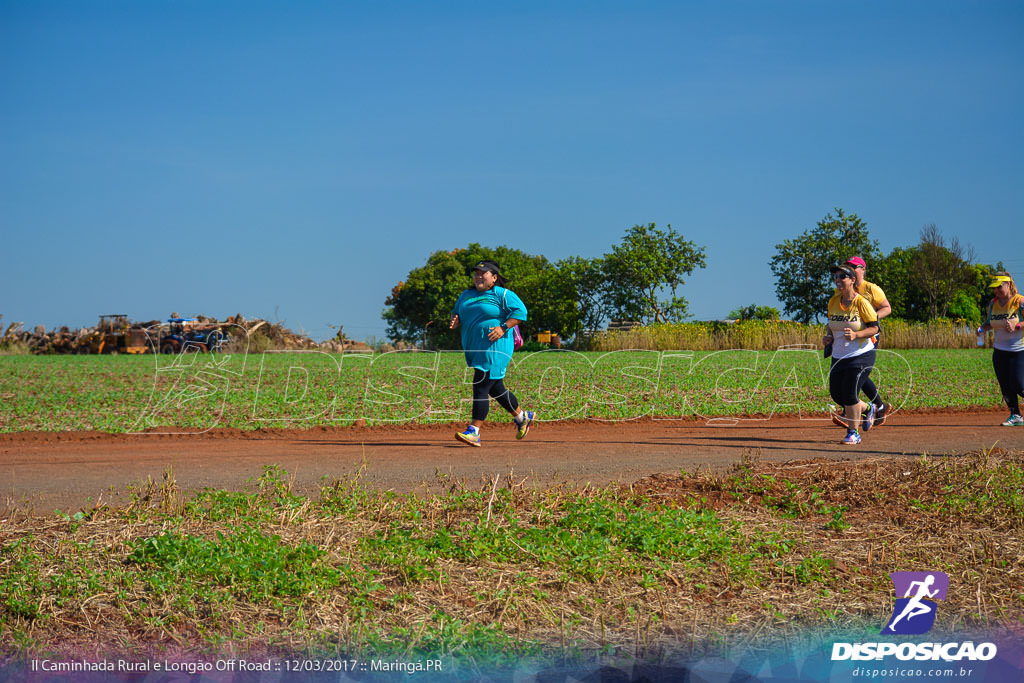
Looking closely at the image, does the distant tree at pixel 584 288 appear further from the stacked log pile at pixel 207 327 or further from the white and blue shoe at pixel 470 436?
the white and blue shoe at pixel 470 436

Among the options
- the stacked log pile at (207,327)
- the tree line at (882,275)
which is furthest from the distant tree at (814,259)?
the stacked log pile at (207,327)

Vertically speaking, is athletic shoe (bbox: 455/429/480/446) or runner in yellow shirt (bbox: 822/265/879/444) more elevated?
runner in yellow shirt (bbox: 822/265/879/444)

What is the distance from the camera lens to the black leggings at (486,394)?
9.99m

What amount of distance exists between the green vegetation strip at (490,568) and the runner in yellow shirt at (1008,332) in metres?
5.20

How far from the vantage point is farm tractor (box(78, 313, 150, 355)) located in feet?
149

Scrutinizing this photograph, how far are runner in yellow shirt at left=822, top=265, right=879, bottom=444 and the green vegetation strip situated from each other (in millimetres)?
2909

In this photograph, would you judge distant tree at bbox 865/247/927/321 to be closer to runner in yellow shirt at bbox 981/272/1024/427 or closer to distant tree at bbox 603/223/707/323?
distant tree at bbox 603/223/707/323

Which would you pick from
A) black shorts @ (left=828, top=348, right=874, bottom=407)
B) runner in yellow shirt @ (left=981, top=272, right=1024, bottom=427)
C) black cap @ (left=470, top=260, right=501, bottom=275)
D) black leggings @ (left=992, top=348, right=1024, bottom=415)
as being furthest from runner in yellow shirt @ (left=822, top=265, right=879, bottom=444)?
black cap @ (left=470, top=260, right=501, bottom=275)

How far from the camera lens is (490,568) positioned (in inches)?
198

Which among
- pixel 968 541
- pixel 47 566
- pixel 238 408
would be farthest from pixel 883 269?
pixel 47 566

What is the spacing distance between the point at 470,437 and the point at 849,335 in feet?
14.3

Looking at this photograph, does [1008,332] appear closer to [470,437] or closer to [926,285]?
[470,437]

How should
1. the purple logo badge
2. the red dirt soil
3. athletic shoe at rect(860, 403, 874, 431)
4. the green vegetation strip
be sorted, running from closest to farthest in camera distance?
the green vegetation strip
the purple logo badge
the red dirt soil
athletic shoe at rect(860, 403, 874, 431)

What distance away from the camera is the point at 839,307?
9.52 m
